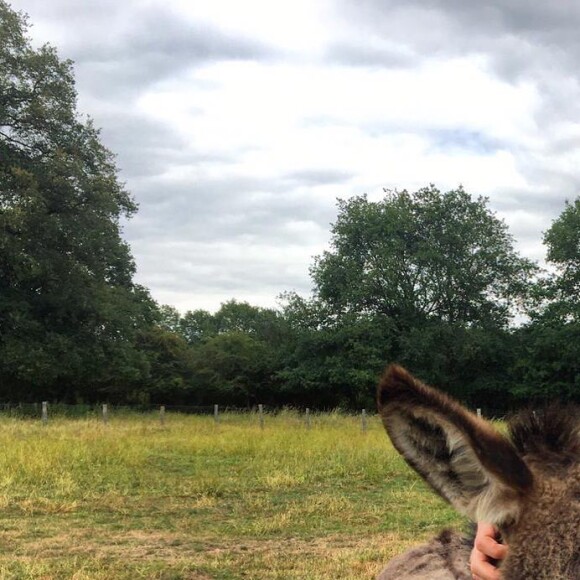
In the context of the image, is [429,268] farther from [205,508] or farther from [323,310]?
[205,508]

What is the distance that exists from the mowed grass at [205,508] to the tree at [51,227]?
11.7 m

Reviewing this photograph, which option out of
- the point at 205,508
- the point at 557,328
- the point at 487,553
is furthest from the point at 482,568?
the point at 557,328

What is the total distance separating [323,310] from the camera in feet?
125

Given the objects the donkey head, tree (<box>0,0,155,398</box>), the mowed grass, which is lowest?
the mowed grass

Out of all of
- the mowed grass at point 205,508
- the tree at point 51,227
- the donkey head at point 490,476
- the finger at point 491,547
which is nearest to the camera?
the donkey head at point 490,476

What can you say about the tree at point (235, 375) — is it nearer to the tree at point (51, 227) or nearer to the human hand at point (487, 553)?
the tree at point (51, 227)

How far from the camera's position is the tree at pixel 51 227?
79.4 feet

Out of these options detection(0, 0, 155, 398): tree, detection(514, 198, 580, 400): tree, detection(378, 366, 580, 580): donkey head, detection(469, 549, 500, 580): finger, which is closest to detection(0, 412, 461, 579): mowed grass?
detection(469, 549, 500, 580): finger

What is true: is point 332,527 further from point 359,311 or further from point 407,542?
point 359,311

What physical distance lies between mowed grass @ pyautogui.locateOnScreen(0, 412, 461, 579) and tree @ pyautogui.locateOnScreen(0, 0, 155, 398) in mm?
11683

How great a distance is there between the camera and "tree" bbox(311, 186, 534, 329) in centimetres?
3753

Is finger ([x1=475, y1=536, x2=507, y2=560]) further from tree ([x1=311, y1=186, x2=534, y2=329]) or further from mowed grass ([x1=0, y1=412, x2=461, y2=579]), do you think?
tree ([x1=311, y1=186, x2=534, y2=329])

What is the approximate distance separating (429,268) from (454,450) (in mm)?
37406

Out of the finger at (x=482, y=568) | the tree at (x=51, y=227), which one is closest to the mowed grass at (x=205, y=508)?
the finger at (x=482, y=568)
